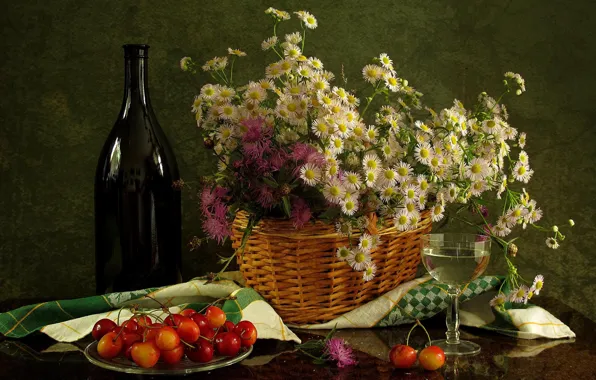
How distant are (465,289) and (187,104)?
66 centimetres

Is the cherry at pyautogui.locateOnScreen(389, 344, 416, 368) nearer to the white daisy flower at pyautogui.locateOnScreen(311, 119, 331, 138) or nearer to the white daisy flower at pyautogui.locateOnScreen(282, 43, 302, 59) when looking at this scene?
the white daisy flower at pyautogui.locateOnScreen(311, 119, 331, 138)

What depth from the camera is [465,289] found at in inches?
47.4

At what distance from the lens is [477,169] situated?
3.73 ft

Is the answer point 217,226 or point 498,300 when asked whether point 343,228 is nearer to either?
point 217,226

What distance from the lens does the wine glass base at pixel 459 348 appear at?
1031 millimetres

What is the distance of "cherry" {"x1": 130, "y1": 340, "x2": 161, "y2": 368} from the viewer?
34.2 inches

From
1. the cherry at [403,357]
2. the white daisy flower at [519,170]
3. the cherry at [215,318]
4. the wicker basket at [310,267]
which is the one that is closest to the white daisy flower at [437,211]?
the wicker basket at [310,267]

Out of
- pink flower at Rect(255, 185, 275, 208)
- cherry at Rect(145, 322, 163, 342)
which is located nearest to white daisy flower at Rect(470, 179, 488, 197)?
pink flower at Rect(255, 185, 275, 208)

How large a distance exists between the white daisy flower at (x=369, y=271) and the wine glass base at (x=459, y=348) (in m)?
0.13

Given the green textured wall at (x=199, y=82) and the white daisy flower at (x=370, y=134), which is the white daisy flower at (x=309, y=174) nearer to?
the white daisy flower at (x=370, y=134)

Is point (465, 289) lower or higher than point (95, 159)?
lower

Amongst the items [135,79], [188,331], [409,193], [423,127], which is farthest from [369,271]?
[135,79]

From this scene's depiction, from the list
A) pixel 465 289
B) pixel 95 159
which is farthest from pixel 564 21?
pixel 95 159

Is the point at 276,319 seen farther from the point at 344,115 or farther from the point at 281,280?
the point at 344,115
